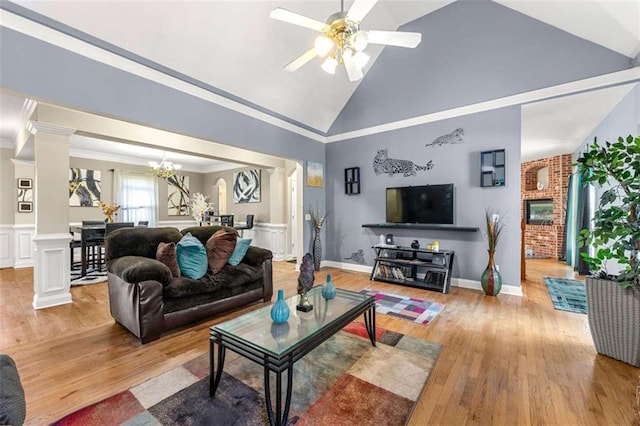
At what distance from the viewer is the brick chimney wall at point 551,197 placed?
636cm

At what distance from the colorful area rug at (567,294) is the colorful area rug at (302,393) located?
2.31 m

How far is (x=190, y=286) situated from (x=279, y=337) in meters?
1.42

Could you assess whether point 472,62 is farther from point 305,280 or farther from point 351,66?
point 305,280

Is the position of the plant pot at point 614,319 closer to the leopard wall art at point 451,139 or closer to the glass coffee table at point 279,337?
the glass coffee table at point 279,337

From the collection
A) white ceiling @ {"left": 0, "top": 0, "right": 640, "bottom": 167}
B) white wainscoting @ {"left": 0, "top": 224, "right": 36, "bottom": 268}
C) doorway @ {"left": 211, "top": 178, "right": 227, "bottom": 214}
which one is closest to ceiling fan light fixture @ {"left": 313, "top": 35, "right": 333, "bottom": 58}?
white ceiling @ {"left": 0, "top": 0, "right": 640, "bottom": 167}

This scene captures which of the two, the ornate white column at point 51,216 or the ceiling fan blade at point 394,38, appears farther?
the ornate white column at point 51,216

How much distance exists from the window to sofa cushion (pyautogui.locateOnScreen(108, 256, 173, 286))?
221 inches

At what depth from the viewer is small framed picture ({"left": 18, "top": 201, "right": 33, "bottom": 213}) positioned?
546 cm

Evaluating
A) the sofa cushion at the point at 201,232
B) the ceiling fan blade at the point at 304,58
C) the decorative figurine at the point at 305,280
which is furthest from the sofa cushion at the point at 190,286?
the ceiling fan blade at the point at 304,58

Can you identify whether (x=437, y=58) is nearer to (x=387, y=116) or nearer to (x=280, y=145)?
(x=387, y=116)

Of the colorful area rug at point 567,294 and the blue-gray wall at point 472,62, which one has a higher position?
the blue-gray wall at point 472,62

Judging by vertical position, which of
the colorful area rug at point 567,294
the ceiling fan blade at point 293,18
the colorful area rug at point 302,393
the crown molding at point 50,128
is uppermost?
the ceiling fan blade at point 293,18

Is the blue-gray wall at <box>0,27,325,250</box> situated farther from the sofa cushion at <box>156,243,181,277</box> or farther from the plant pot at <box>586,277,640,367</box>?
the plant pot at <box>586,277,640,367</box>

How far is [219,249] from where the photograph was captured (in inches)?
120
